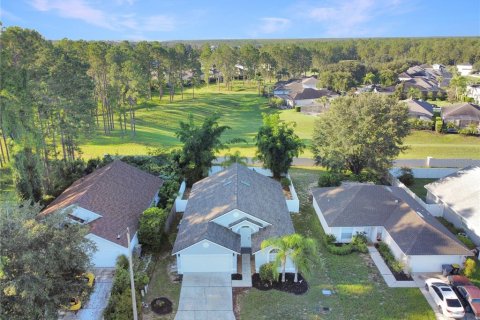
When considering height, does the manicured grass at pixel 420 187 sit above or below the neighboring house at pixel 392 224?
below

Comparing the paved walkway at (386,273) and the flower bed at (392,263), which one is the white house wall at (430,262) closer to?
the flower bed at (392,263)

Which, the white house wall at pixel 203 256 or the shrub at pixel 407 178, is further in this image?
the shrub at pixel 407 178

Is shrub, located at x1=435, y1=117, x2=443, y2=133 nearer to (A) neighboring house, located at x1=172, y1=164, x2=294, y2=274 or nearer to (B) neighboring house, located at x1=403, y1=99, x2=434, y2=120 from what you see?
(B) neighboring house, located at x1=403, y1=99, x2=434, y2=120

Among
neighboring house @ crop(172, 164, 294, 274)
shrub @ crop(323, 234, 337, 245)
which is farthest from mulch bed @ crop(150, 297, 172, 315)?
shrub @ crop(323, 234, 337, 245)

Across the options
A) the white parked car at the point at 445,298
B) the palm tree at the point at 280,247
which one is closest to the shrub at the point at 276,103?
the palm tree at the point at 280,247

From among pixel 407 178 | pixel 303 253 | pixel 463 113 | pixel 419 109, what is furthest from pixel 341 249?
pixel 463 113

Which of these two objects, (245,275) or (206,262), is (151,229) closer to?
(206,262)

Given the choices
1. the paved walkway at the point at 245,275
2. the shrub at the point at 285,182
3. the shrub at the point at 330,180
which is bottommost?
the paved walkway at the point at 245,275
